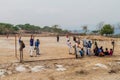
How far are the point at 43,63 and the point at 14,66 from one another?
7.35 ft

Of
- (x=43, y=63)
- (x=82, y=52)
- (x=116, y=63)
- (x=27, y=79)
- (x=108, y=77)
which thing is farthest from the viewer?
(x=82, y=52)

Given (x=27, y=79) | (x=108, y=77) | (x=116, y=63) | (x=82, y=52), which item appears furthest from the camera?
(x=82, y=52)

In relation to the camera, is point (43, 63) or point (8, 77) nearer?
point (8, 77)

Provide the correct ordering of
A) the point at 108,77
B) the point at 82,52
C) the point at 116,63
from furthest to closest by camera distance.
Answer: the point at 82,52
the point at 116,63
the point at 108,77

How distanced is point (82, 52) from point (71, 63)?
9.67 feet

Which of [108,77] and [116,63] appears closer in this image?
[108,77]

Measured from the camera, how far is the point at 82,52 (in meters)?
21.6

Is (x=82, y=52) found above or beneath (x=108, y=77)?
above

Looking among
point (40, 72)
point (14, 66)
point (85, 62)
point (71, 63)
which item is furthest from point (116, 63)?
point (14, 66)

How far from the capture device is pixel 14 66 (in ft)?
56.4

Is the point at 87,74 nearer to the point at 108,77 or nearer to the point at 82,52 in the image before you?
the point at 108,77

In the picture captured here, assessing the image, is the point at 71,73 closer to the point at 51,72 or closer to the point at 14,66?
the point at 51,72

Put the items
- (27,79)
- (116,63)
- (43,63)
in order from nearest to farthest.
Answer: (27,79), (43,63), (116,63)

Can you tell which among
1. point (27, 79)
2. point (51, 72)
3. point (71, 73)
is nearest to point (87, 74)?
point (71, 73)
